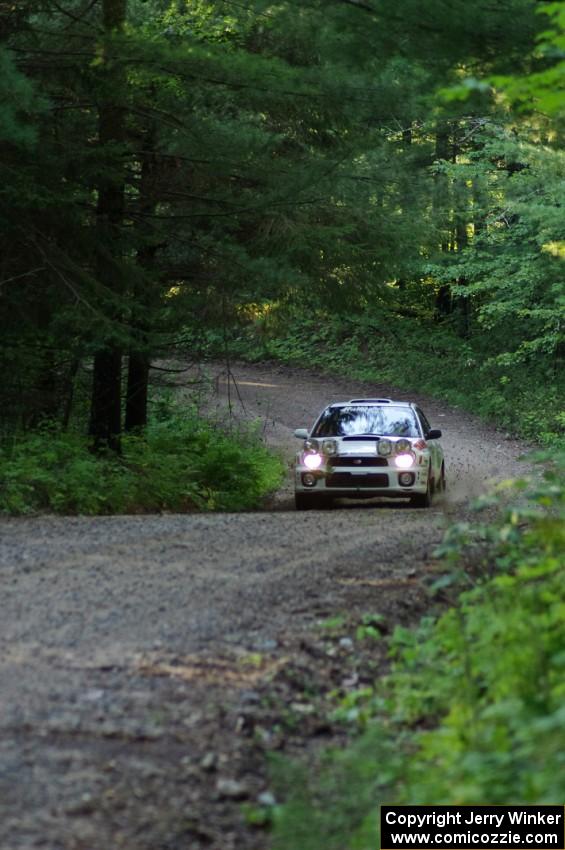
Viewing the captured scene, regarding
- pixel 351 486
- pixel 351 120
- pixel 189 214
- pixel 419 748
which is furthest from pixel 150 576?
pixel 351 120

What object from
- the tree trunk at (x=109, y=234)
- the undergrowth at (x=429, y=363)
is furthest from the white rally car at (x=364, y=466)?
the undergrowth at (x=429, y=363)

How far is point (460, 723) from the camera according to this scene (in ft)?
19.8

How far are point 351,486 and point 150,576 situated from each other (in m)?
7.06

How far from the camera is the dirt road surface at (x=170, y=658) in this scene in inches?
208

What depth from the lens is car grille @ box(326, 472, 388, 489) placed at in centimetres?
1712

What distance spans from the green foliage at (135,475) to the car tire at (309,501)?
129 centimetres

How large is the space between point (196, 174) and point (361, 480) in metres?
5.46

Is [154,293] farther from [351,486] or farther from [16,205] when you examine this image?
[351,486]

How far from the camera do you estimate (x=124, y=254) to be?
18.5 metres

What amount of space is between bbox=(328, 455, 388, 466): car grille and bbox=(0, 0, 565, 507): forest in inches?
102

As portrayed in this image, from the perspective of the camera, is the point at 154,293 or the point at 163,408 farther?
the point at 163,408

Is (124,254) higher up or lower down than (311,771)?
higher up

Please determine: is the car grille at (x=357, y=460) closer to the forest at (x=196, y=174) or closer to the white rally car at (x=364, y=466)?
the white rally car at (x=364, y=466)

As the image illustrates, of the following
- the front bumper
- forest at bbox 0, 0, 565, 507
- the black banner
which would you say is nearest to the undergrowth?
forest at bbox 0, 0, 565, 507
